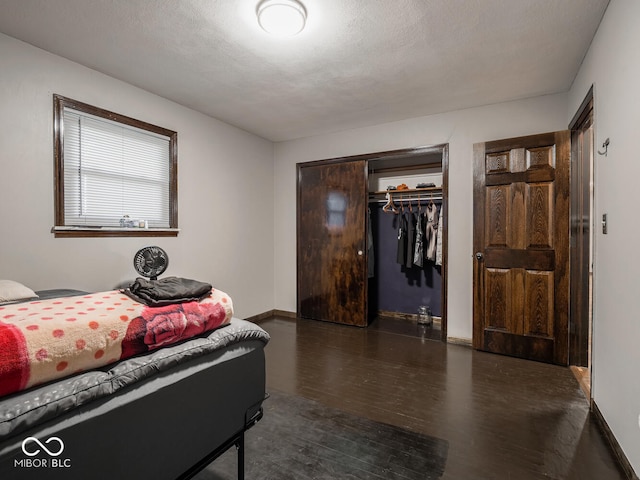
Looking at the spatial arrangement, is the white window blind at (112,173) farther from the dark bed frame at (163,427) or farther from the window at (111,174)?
the dark bed frame at (163,427)

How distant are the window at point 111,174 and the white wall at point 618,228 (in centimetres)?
354

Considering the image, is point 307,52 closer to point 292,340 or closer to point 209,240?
point 209,240

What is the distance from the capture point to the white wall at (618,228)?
1585mm

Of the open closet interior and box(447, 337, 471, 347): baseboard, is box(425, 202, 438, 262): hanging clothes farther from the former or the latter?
box(447, 337, 471, 347): baseboard

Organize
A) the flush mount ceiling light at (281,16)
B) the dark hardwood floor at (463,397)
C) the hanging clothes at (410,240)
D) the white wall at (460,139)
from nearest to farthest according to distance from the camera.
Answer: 1. the dark hardwood floor at (463,397)
2. the flush mount ceiling light at (281,16)
3. the white wall at (460,139)
4. the hanging clothes at (410,240)

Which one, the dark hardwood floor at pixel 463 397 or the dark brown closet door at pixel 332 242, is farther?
the dark brown closet door at pixel 332 242

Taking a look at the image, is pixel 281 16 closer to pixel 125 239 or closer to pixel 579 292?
pixel 125 239

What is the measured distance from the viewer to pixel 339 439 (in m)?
1.91

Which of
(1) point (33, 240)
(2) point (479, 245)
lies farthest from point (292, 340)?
(1) point (33, 240)

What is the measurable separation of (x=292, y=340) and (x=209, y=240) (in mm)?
1509

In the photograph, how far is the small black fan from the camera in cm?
260

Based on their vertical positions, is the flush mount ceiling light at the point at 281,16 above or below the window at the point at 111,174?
above

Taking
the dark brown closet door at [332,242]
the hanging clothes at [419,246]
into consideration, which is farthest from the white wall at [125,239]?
the hanging clothes at [419,246]
